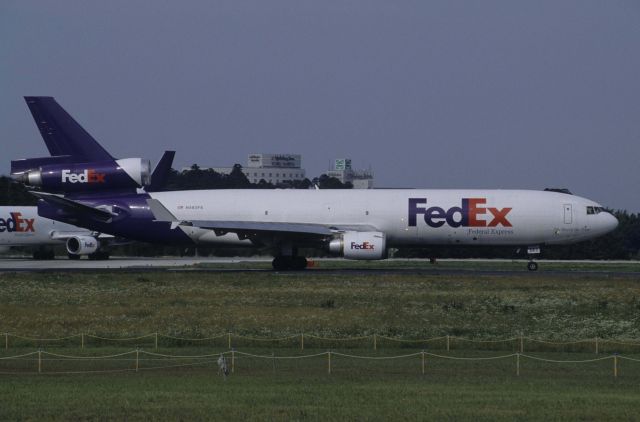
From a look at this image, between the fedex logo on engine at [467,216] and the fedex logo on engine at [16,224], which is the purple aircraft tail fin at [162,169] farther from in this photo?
the fedex logo on engine at [467,216]

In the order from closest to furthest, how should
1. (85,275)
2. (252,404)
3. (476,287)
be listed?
(252,404) < (476,287) < (85,275)

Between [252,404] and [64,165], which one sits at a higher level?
[64,165]

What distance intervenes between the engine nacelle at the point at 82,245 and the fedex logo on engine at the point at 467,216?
3692 centimetres

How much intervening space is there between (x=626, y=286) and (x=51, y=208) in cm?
3308

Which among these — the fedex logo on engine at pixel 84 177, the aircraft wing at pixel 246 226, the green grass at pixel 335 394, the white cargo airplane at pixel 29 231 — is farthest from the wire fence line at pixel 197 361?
the white cargo airplane at pixel 29 231

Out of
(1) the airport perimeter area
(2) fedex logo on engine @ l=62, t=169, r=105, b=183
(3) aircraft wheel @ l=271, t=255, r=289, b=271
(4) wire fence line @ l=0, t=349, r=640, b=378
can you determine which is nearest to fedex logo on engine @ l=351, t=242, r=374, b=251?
(1) the airport perimeter area

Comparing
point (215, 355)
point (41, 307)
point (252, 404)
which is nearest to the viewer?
point (252, 404)

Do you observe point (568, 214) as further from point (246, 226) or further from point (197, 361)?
point (197, 361)

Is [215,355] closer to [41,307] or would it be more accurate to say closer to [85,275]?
[41,307]

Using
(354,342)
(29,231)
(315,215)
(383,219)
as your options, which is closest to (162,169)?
(29,231)

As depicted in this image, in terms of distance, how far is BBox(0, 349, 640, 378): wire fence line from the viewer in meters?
28.2

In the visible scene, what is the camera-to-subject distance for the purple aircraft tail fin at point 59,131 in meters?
62.4

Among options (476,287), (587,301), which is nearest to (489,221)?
(476,287)

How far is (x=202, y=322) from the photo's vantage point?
38.5 metres
